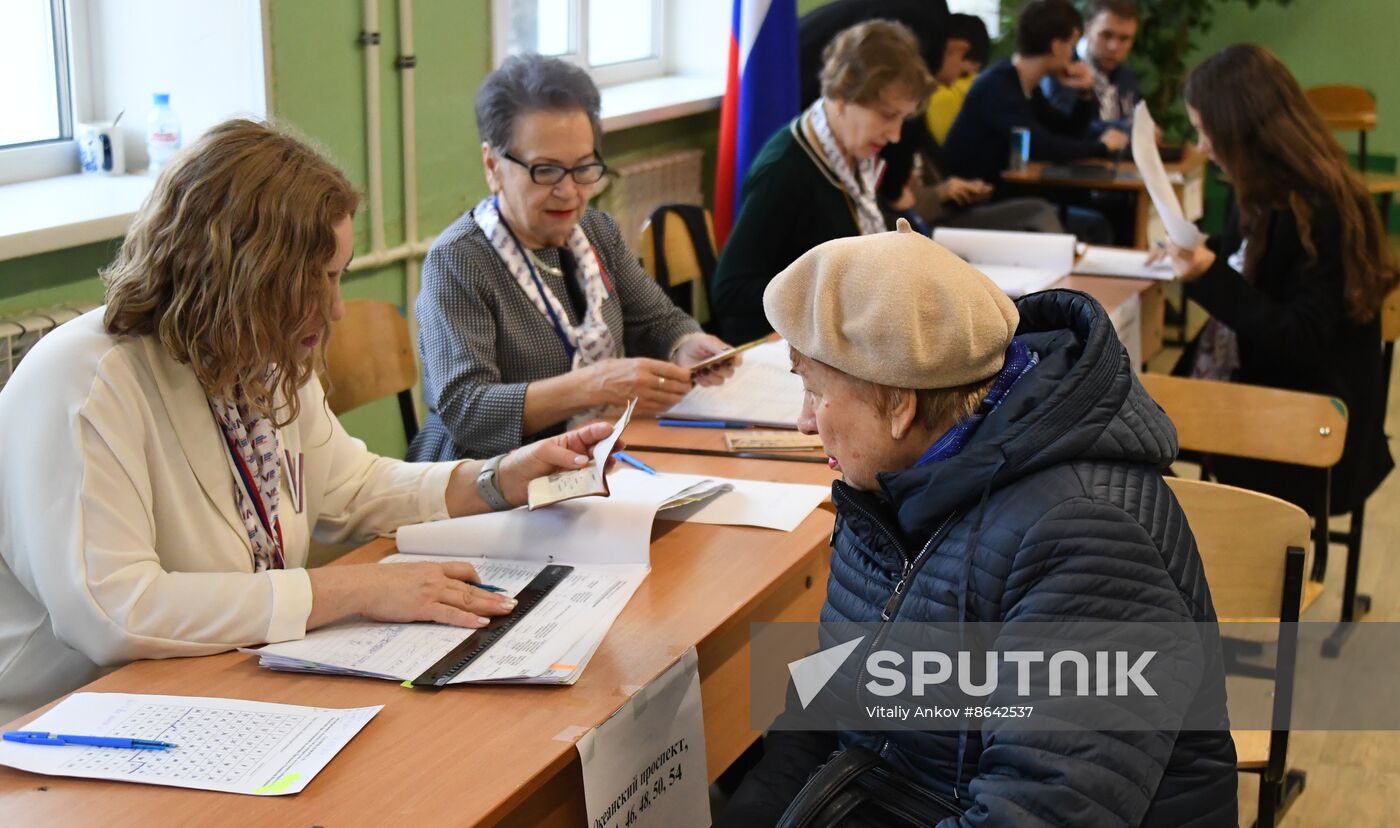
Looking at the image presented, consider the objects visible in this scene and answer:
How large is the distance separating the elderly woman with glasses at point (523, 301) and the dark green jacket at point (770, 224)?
0.87m

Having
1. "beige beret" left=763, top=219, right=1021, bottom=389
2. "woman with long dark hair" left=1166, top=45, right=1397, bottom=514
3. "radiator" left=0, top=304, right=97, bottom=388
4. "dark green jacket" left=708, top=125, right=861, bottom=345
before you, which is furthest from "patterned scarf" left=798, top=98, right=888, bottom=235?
"beige beret" left=763, top=219, right=1021, bottom=389

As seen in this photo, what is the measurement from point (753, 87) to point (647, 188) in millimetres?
537

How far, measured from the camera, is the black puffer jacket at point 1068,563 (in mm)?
1237

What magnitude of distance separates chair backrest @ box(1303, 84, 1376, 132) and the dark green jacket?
4765 mm

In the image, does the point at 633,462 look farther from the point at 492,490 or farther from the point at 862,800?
the point at 862,800

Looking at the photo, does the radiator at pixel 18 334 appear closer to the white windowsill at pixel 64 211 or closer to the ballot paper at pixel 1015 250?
the white windowsill at pixel 64 211

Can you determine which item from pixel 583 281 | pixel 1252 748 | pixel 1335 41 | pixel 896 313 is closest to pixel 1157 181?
pixel 583 281

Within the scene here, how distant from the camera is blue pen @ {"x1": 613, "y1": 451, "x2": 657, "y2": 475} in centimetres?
229

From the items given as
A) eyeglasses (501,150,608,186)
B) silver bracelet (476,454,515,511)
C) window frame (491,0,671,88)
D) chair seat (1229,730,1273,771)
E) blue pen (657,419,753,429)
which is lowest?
chair seat (1229,730,1273,771)

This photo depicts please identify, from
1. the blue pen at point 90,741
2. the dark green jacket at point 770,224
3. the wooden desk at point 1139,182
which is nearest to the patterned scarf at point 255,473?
the blue pen at point 90,741

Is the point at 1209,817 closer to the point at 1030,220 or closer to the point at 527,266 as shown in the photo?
the point at 527,266

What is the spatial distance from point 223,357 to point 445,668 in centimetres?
47

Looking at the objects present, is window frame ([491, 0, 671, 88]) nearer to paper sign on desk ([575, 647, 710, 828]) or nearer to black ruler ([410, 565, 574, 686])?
black ruler ([410, 565, 574, 686])

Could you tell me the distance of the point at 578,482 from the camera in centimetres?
194
